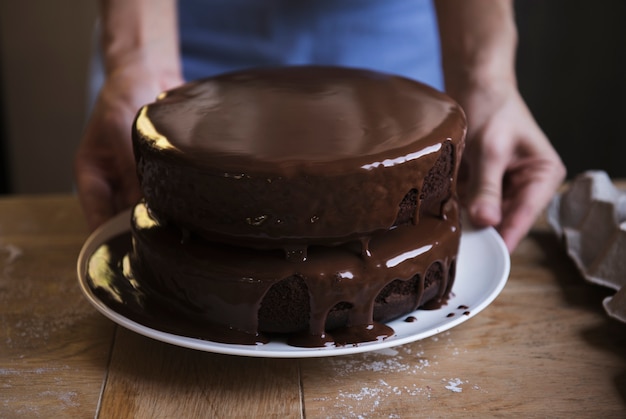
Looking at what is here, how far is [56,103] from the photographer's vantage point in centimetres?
314

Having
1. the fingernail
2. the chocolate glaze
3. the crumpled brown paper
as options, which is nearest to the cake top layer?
the chocolate glaze

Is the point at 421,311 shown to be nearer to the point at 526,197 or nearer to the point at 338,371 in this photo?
the point at 338,371

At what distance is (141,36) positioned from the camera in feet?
5.49

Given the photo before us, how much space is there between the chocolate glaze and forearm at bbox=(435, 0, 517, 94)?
16.0 inches

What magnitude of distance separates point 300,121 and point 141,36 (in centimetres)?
74

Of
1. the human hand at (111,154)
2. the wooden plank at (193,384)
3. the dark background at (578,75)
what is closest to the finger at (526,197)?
the wooden plank at (193,384)

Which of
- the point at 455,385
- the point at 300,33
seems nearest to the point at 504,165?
the point at 455,385

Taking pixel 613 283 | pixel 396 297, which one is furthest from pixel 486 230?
pixel 396 297

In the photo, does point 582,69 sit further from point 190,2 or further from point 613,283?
point 613,283

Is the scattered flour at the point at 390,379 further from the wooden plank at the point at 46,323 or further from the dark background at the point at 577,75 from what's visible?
the dark background at the point at 577,75

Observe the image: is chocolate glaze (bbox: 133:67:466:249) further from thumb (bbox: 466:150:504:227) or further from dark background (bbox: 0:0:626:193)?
dark background (bbox: 0:0:626:193)

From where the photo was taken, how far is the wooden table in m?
0.97

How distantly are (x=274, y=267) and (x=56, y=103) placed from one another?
95.1 inches

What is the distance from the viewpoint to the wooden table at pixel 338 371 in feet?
3.20
